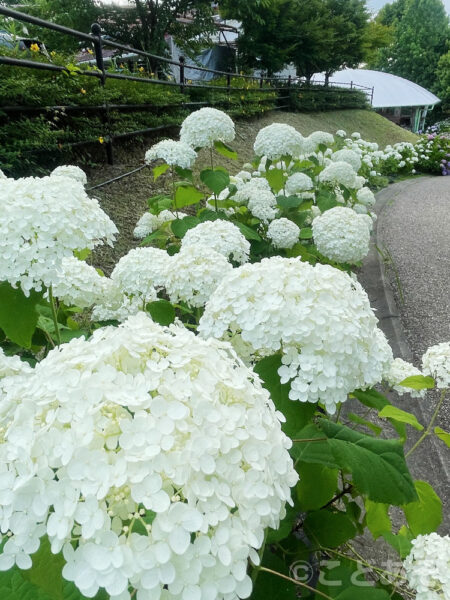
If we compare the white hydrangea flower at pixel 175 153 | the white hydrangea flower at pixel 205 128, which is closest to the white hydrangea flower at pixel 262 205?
the white hydrangea flower at pixel 205 128

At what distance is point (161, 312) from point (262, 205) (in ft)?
5.27

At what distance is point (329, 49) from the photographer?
779 inches

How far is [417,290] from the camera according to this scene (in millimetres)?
4305

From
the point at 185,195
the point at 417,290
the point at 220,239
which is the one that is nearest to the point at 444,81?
the point at 417,290

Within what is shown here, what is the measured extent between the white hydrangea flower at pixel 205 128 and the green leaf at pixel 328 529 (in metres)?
2.25

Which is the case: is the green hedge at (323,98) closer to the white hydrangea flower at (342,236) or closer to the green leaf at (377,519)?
the white hydrangea flower at (342,236)

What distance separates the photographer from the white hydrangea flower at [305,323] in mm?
959

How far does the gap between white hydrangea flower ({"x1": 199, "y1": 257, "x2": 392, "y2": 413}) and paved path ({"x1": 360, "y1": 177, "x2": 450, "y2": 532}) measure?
140cm

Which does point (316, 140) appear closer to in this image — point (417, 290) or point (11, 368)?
point (417, 290)

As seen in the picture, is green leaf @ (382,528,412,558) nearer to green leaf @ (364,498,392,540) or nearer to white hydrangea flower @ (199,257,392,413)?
green leaf @ (364,498,392,540)

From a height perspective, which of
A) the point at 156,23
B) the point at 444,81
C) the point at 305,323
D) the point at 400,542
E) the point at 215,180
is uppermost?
the point at 156,23

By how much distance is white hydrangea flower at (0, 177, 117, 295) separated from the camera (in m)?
1.02

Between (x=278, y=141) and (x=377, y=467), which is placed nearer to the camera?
(x=377, y=467)

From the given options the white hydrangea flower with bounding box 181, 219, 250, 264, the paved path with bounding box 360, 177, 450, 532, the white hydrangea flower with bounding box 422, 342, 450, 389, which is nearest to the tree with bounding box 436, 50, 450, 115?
the paved path with bounding box 360, 177, 450, 532
